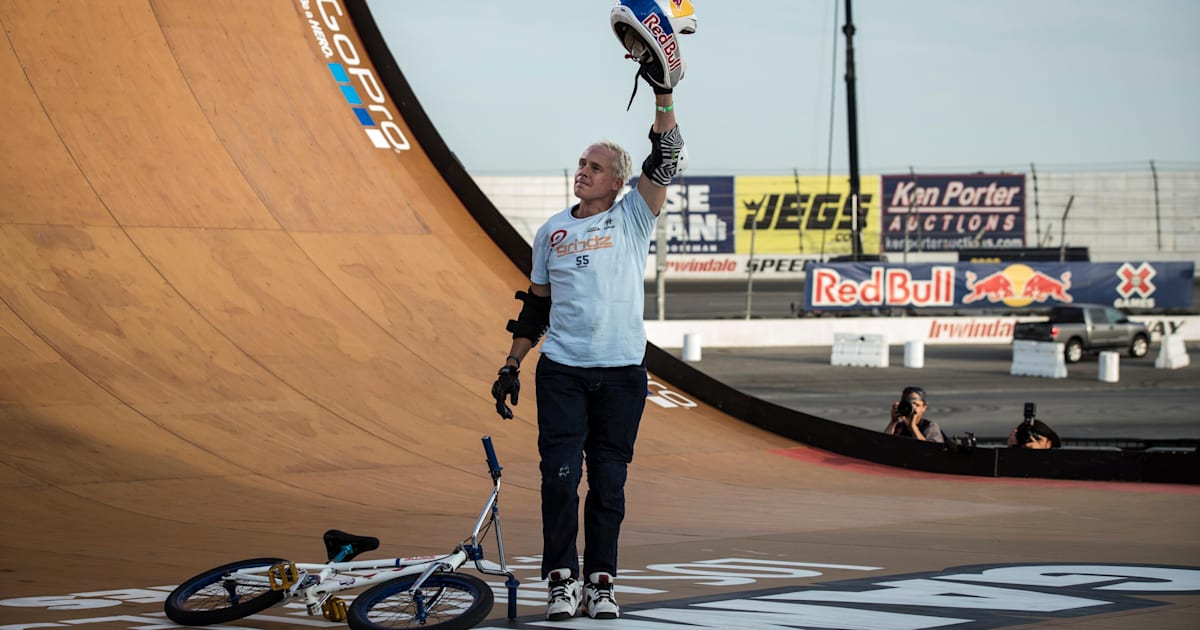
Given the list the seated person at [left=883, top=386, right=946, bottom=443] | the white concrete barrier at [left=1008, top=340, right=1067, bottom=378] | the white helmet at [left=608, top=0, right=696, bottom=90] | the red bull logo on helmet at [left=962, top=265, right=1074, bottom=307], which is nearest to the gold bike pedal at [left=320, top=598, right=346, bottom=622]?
the white helmet at [left=608, top=0, right=696, bottom=90]

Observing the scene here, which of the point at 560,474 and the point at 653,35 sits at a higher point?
the point at 653,35

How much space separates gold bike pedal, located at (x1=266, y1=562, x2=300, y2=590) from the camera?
4.07 m

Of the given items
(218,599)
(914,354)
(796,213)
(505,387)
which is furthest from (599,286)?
(796,213)

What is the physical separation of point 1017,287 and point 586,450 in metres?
32.2

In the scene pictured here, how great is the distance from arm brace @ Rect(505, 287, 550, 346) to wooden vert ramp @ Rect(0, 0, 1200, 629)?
0.96m

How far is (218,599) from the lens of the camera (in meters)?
4.26

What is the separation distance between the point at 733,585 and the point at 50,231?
20.8ft

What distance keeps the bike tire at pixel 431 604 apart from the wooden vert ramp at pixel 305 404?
444mm

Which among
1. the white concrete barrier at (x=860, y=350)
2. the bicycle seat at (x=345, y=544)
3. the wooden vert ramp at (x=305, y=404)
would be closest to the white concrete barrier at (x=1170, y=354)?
the white concrete barrier at (x=860, y=350)

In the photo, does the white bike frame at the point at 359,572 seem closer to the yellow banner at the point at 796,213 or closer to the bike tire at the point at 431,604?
the bike tire at the point at 431,604

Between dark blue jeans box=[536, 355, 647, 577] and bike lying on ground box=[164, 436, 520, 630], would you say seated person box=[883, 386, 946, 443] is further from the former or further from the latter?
bike lying on ground box=[164, 436, 520, 630]

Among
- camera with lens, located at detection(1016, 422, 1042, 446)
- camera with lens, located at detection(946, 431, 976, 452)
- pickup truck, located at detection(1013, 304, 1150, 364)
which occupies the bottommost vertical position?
camera with lens, located at detection(946, 431, 976, 452)

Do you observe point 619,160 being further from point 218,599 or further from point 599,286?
point 218,599

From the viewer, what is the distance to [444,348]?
10055mm
